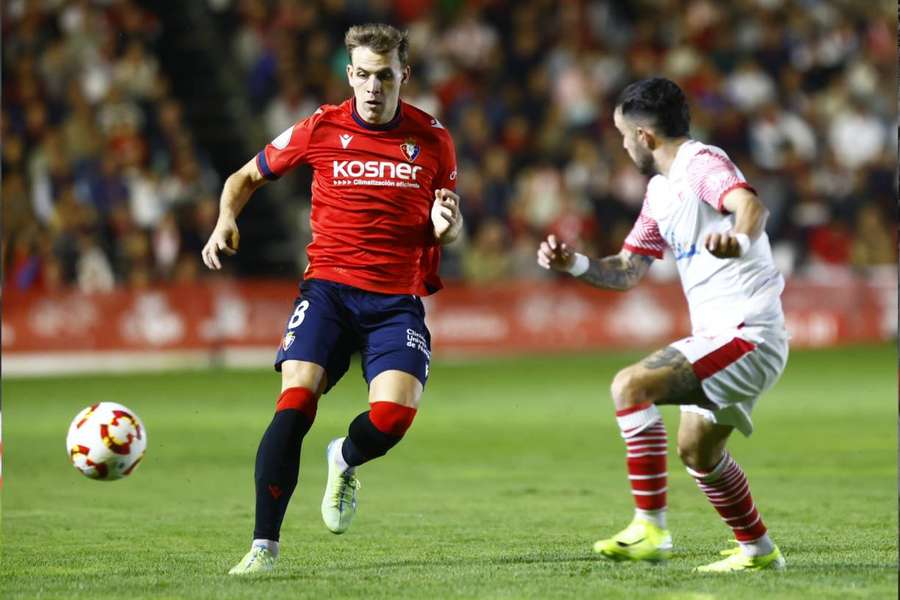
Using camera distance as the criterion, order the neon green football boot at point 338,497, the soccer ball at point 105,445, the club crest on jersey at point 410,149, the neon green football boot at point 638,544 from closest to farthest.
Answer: the neon green football boot at point 638,544 → the neon green football boot at point 338,497 → the club crest on jersey at point 410,149 → the soccer ball at point 105,445

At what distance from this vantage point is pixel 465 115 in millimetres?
24469

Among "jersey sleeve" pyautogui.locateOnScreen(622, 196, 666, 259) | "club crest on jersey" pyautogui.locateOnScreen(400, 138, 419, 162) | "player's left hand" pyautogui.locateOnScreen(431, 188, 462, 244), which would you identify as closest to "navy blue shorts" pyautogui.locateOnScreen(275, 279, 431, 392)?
"player's left hand" pyautogui.locateOnScreen(431, 188, 462, 244)

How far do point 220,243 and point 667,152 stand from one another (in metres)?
2.11

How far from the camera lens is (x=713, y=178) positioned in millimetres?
6637

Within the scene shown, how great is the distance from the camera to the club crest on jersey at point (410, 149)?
7.74 m

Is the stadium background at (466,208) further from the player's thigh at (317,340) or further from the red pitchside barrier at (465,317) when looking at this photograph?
the player's thigh at (317,340)

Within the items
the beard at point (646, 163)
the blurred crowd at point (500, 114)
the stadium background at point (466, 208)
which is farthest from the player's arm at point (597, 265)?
the blurred crowd at point (500, 114)

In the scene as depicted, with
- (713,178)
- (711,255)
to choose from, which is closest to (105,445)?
(711,255)

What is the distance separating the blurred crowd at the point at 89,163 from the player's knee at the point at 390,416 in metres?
14.0

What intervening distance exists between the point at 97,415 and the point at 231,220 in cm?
152

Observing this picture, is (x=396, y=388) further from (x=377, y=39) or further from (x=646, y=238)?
(x=377, y=39)

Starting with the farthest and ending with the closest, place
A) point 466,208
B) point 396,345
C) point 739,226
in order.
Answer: point 466,208
point 396,345
point 739,226

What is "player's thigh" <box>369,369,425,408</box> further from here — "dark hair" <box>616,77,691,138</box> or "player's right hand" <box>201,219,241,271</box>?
"dark hair" <box>616,77,691,138</box>

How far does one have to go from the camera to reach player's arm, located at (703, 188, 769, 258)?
6242 millimetres
